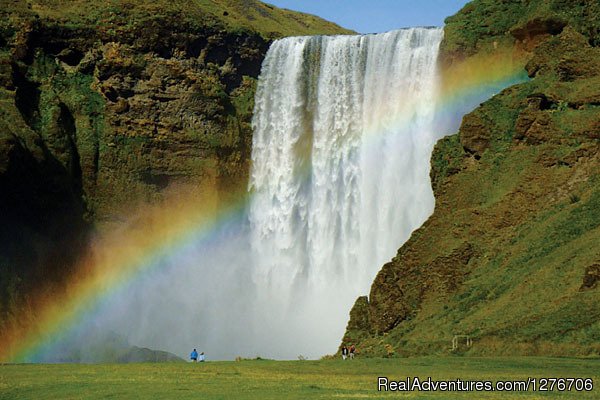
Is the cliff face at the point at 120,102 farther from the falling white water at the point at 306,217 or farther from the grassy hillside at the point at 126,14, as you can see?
the falling white water at the point at 306,217

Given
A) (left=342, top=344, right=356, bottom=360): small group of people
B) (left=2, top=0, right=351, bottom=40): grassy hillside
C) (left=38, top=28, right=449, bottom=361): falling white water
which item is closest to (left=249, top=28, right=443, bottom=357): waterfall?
(left=38, top=28, right=449, bottom=361): falling white water

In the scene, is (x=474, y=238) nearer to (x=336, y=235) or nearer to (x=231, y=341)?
(x=336, y=235)

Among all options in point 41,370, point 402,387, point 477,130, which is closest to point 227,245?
point 477,130

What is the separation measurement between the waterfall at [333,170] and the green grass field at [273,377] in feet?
114

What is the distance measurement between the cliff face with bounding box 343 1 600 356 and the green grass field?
236 inches

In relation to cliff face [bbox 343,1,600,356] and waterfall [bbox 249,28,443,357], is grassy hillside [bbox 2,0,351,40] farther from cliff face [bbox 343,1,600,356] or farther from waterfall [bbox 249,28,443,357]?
cliff face [bbox 343,1,600,356]

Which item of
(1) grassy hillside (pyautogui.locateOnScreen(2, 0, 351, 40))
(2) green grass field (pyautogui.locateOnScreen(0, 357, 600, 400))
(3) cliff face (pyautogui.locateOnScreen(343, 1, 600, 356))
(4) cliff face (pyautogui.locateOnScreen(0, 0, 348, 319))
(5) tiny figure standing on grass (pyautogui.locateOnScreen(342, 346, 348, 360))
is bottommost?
(2) green grass field (pyautogui.locateOnScreen(0, 357, 600, 400))

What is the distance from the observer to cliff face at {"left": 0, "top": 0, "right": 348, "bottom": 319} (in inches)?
3866

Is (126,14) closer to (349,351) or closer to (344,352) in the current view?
(349,351)

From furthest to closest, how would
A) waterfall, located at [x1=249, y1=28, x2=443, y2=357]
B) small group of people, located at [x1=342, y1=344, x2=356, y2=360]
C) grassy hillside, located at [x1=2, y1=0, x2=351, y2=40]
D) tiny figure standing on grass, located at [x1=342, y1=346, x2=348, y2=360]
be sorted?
grassy hillside, located at [x1=2, y1=0, x2=351, y2=40], waterfall, located at [x1=249, y1=28, x2=443, y2=357], small group of people, located at [x1=342, y1=344, x2=356, y2=360], tiny figure standing on grass, located at [x1=342, y1=346, x2=348, y2=360]

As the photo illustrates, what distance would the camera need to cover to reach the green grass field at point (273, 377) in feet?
123

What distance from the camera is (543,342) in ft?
168

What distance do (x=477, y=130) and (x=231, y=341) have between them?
112 feet

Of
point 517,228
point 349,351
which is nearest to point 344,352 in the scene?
point 349,351
